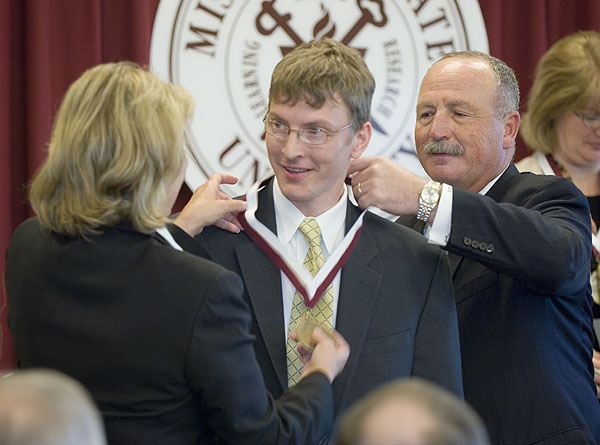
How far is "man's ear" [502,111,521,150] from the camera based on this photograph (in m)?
2.59

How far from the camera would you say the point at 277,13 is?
3.54 m

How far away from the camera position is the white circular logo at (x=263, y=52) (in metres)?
3.42

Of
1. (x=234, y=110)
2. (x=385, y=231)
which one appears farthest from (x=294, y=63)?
(x=234, y=110)

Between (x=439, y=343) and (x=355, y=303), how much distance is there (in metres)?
0.22

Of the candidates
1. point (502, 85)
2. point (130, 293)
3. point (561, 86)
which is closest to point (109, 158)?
point (130, 293)

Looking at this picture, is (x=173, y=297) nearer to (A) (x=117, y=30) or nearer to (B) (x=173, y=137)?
(B) (x=173, y=137)

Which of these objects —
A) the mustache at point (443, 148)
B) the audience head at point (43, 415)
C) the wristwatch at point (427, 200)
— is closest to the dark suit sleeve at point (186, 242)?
the wristwatch at point (427, 200)

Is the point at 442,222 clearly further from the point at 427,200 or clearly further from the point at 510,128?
the point at 510,128

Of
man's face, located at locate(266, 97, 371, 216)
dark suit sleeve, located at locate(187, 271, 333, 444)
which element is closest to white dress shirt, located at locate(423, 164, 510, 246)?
man's face, located at locate(266, 97, 371, 216)

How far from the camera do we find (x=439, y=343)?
2.12 meters

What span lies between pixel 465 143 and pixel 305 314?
2.50ft

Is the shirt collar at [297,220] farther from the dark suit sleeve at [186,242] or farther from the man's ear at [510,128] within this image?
the man's ear at [510,128]

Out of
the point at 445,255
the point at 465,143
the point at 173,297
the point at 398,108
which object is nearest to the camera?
the point at 173,297

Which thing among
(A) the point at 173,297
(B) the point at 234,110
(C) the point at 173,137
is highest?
(C) the point at 173,137
